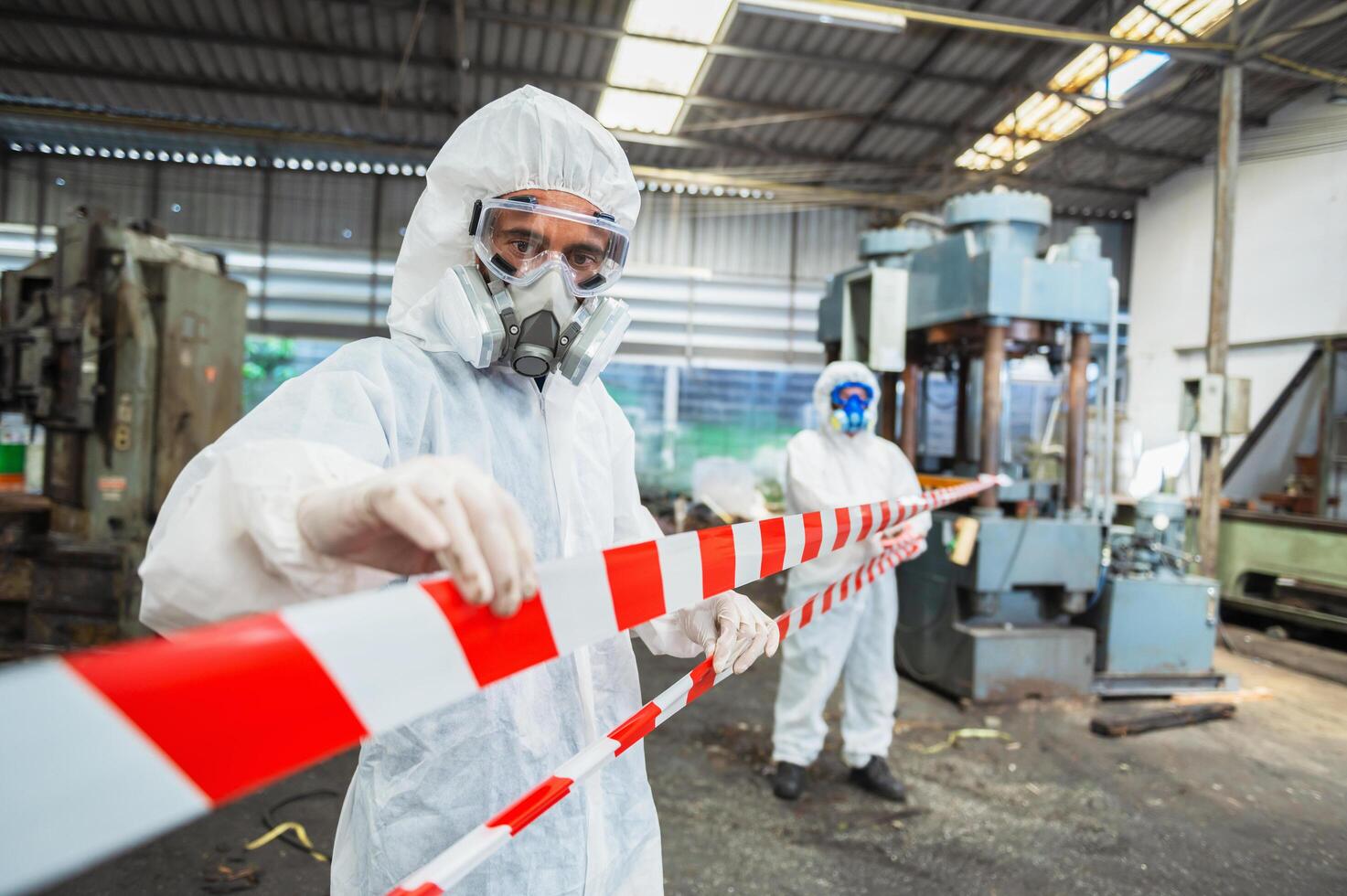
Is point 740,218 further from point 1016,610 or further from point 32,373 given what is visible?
point 32,373

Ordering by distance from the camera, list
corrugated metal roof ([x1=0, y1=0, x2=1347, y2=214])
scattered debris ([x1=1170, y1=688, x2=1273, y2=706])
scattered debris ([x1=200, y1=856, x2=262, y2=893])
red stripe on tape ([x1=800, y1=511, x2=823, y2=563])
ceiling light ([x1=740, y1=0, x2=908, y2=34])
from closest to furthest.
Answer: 1. red stripe on tape ([x1=800, y1=511, x2=823, y2=563])
2. scattered debris ([x1=200, y1=856, x2=262, y2=893])
3. scattered debris ([x1=1170, y1=688, x2=1273, y2=706])
4. ceiling light ([x1=740, y1=0, x2=908, y2=34])
5. corrugated metal roof ([x1=0, y1=0, x2=1347, y2=214])

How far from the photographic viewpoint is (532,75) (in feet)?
32.4

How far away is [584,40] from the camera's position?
8.96m

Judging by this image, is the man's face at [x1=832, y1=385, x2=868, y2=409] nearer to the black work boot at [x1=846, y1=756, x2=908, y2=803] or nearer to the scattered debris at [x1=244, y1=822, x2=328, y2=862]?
the black work boot at [x1=846, y1=756, x2=908, y2=803]

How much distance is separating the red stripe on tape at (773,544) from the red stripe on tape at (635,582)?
19.2 inches

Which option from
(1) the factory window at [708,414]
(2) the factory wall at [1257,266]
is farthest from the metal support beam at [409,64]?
(1) the factory window at [708,414]

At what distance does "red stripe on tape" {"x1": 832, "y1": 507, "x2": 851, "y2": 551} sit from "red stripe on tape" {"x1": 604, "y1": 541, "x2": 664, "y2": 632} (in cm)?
110

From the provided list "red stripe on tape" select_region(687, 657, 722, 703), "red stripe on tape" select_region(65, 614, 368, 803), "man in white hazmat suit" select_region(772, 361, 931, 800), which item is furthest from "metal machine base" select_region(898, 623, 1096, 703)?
"red stripe on tape" select_region(65, 614, 368, 803)

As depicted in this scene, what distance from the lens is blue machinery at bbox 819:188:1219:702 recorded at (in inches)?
207

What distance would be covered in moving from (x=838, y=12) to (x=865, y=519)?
238 inches

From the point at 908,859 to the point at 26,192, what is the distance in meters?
14.9

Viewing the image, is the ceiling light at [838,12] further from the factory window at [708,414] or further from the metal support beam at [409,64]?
the factory window at [708,414]

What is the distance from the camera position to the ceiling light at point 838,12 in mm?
6707

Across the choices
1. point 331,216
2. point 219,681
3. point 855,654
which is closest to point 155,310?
point 855,654
